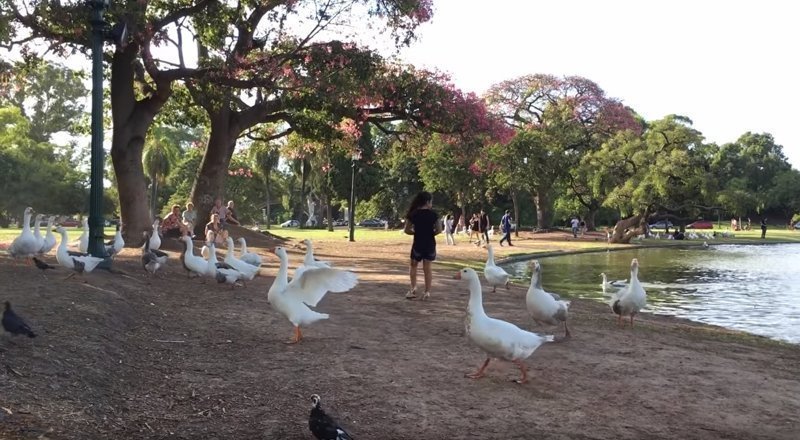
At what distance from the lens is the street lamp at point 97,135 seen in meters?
9.95

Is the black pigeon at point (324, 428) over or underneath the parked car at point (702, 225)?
underneath

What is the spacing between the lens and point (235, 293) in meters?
10.6

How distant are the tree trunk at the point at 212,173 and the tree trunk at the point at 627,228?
25662 mm

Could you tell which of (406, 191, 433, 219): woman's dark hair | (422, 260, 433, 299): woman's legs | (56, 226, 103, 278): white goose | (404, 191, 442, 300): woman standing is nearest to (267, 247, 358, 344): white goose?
(404, 191, 442, 300): woman standing

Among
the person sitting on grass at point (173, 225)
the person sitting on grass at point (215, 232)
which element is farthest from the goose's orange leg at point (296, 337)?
the person sitting on grass at point (173, 225)

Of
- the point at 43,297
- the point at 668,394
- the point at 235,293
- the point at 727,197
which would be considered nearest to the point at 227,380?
the point at 43,297

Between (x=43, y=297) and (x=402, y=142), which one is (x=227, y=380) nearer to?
(x=43, y=297)

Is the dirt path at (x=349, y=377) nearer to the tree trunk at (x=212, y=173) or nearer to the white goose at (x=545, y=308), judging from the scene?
the white goose at (x=545, y=308)

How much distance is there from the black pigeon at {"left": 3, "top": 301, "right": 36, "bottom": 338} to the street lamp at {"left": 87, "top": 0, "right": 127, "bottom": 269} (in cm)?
488

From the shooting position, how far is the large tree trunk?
16.5m

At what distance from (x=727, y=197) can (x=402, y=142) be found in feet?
75.6

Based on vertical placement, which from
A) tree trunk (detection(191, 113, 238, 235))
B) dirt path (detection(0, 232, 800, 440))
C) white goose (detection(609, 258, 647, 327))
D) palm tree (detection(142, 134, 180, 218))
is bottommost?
dirt path (detection(0, 232, 800, 440))

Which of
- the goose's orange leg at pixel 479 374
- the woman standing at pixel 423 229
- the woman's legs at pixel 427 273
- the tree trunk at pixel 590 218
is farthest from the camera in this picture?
the tree trunk at pixel 590 218

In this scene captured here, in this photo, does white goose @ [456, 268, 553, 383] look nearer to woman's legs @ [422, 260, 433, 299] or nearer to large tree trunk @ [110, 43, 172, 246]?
woman's legs @ [422, 260, 433, 299]
